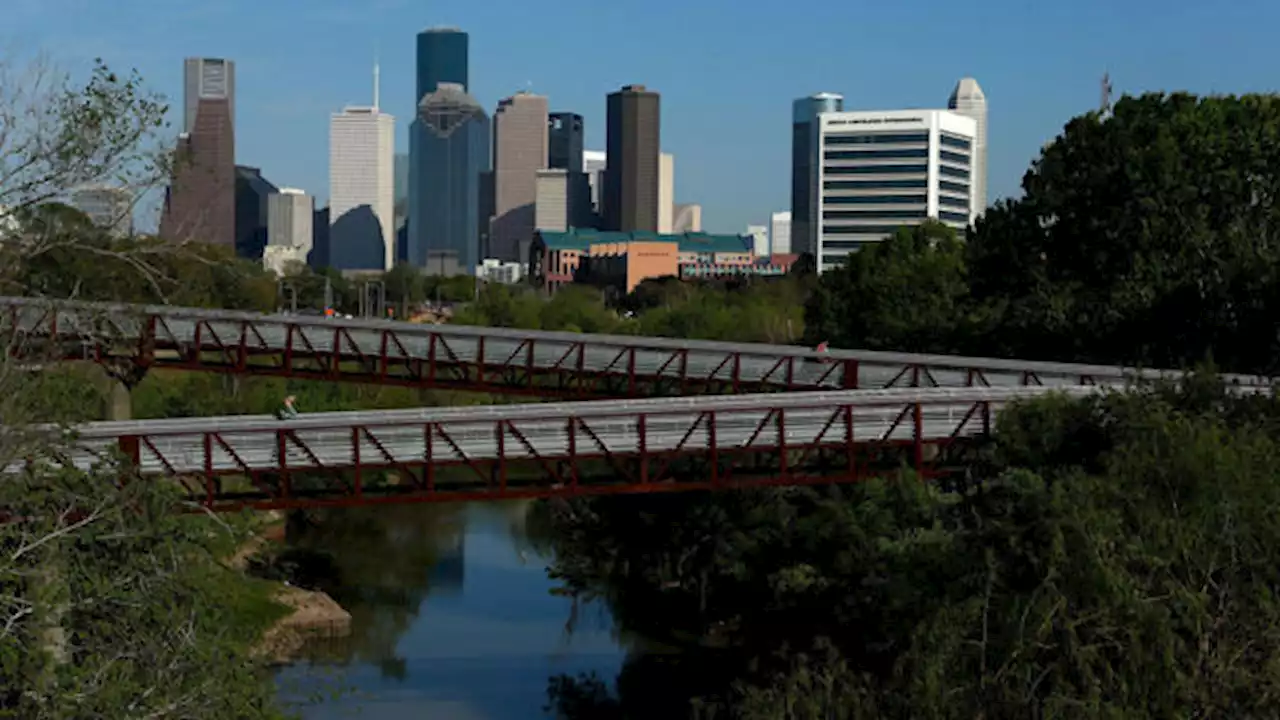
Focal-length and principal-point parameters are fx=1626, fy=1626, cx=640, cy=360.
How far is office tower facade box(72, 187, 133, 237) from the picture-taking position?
1499 centimetres

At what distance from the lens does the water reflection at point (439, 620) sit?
38.7m

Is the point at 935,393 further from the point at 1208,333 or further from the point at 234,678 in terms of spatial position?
the point at 234,678

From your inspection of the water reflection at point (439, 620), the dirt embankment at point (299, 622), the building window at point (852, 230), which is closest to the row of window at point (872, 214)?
the building window at point (852, 230)

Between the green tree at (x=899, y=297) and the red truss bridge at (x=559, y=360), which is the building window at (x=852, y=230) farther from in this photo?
the red truss bridge at (x=559, y=360)

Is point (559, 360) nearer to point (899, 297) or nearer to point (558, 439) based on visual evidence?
point (558, 439)

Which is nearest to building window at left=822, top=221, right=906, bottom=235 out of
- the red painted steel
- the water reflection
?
the water reflection

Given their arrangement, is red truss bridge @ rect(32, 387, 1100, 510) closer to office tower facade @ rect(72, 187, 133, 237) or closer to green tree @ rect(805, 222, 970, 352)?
office tower facade @ rect(72, 187, 133, 237)

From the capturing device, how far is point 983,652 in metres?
18.2

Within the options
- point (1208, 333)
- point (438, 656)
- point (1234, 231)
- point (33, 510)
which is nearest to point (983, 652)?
point (33, 510)

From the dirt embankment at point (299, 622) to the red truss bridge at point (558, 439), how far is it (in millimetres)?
9910

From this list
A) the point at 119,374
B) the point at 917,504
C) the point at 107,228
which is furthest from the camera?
the point at 119,374

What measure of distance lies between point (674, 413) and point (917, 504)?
553 cm

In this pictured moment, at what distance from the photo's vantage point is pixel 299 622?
46281 millimetres

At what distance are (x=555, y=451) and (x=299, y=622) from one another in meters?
15.2
